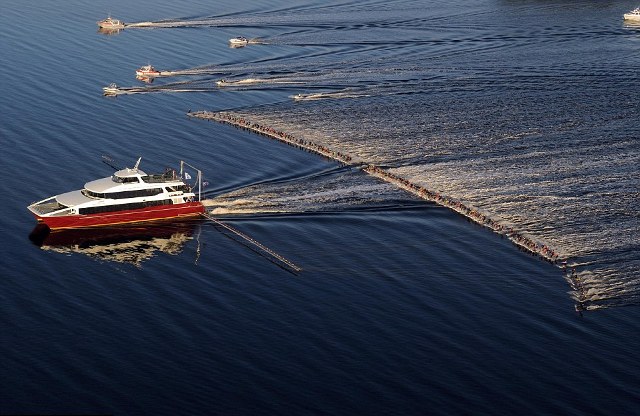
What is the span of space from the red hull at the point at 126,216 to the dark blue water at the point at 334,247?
66.9 inches

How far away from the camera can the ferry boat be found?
116125mm

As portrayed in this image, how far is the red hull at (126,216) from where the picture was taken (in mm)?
115750

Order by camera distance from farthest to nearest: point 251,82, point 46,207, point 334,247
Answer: point 251,82 < point 46,207 < point 334,247

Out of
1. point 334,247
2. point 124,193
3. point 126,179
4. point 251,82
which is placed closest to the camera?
point 334,247

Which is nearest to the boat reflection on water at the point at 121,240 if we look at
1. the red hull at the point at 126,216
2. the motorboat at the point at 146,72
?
the red hull at the point at 126,216

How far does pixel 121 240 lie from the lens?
4557 inches

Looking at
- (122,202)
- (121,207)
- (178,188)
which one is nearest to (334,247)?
(178,188)

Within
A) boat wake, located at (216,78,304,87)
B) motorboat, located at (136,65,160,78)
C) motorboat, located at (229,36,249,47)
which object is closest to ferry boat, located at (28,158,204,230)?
boat wake, located at (216,78,304,87)

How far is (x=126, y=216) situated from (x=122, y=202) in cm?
162

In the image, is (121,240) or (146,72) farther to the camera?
(146,72)

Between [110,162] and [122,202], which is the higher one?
[110,162]

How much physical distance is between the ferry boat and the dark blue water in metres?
1.98

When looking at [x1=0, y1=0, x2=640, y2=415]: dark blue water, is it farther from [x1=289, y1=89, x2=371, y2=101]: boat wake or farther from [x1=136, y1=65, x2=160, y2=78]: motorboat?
[x1=136, y1=65, x2=160, y2=78]: motorboat

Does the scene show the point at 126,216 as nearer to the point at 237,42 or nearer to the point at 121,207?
the point at 121,207
